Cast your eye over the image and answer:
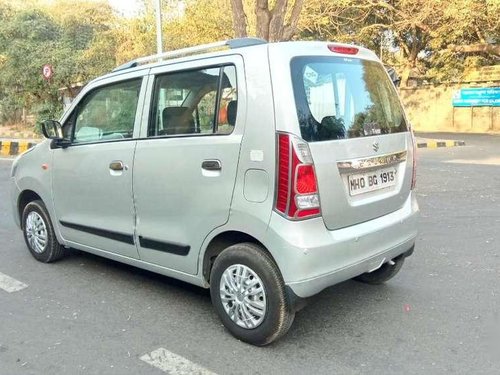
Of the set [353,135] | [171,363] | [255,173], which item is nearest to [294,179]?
[255,173]

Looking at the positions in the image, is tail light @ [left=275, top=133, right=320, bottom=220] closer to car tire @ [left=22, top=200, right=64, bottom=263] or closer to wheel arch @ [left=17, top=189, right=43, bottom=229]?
car tire @ [left=22, top=200, right=64, bottom=263]

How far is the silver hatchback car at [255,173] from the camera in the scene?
3.14 m

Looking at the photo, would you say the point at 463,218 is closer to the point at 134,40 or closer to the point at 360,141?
the point at 360,141

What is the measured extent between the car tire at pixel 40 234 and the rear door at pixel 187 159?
4.81ft

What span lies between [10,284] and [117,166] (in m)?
1.55

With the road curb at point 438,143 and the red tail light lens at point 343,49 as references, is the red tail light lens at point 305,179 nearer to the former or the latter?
the red tail light lens at point 343,49

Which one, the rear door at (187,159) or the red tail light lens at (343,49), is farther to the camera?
the red tail light lens at (343,49)

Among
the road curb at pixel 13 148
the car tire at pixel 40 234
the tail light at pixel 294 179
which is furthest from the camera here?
the road curb at pixel 13 148

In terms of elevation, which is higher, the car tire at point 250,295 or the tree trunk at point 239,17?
the tree trunk at point 239,17

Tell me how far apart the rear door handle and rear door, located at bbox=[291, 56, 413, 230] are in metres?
0.61

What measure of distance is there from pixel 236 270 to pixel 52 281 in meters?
2.11

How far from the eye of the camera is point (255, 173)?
322cm

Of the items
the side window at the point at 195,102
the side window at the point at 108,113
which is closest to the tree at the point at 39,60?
the side window at the point at 108,113

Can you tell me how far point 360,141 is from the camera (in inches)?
135
